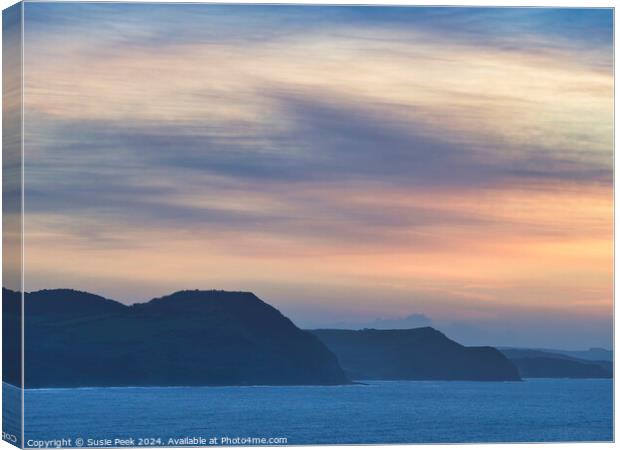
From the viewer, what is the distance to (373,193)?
33.5m

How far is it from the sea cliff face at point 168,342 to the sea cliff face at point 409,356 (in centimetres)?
66

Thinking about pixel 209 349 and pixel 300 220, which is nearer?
pixel 300 220

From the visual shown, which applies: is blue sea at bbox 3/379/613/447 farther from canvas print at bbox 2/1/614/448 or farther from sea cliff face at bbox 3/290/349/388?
sea cliff face at bbox 3/290/349/388

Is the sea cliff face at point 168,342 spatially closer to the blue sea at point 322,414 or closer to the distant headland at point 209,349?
the distant headland at point 209,349

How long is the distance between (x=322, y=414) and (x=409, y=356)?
7.78ft

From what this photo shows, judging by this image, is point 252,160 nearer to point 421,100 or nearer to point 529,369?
point 421,100

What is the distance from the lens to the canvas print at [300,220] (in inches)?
1271

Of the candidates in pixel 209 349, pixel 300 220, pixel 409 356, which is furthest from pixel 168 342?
pixel 409 356

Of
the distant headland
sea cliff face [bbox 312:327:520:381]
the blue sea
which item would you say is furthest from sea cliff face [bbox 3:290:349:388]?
sea cliff face [bbox 312:327:520:381]

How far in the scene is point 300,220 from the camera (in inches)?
1312

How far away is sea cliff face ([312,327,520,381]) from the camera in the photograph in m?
34.1

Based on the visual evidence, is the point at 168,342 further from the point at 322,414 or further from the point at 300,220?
the point at 300,220

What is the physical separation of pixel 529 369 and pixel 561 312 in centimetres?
180

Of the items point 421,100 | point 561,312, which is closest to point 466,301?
point 561,312
